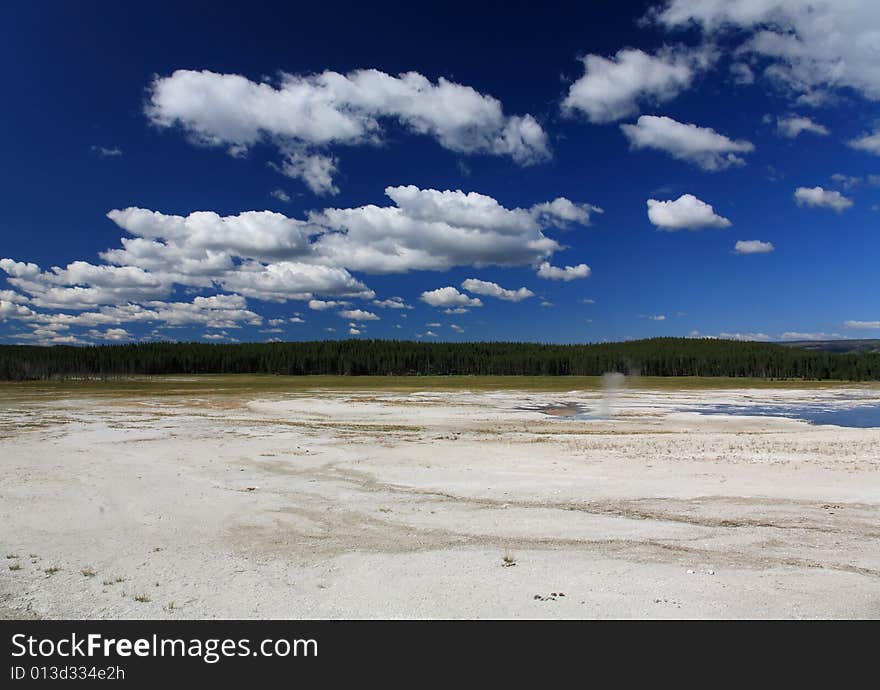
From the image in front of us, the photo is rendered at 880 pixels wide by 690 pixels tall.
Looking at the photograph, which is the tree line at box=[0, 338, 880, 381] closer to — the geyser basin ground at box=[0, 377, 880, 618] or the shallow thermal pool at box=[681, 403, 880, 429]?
the shallow thermal pool at box=[681, 403, 880, 429]

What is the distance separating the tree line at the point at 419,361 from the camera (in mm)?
152250

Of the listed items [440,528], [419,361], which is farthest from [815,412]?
[419,361]

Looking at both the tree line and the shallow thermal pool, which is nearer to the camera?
the shallow thermal pool

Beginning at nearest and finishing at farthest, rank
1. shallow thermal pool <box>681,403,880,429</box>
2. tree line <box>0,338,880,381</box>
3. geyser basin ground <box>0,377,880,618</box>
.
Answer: geyser basin ground <box>0,377,880,618</box> < shallow thermal pool <box>681,403,880,429</box> < tree line <box>0,338,880,381</box>

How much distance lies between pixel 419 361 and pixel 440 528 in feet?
539

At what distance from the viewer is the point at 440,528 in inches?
525

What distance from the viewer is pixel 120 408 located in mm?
52688

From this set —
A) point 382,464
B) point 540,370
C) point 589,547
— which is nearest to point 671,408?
point 382,464

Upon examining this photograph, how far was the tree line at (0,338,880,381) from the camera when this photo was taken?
15225 centimetres

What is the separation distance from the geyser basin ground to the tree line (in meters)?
140

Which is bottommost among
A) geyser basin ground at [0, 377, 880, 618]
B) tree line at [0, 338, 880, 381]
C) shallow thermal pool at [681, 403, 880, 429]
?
shallow thermal pool at [681, 403, 880, 429]

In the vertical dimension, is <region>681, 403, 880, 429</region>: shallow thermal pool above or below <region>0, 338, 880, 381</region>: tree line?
below

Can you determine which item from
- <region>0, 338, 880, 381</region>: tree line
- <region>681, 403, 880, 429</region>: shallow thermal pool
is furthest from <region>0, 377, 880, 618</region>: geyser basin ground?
<region>0, 338, 880, 381</region>: tree line

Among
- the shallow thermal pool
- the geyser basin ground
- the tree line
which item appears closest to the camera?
the geyser basin ground
